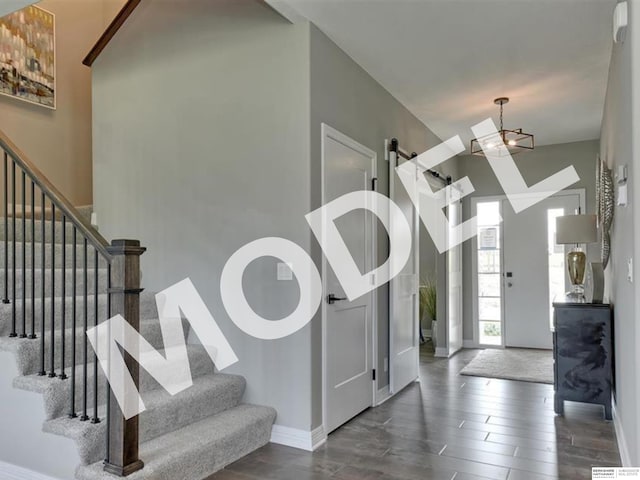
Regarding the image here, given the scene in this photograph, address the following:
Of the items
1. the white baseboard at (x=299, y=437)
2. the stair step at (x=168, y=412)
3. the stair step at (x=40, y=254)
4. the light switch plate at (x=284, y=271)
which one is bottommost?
the white baseboard at (x=299, y=437)

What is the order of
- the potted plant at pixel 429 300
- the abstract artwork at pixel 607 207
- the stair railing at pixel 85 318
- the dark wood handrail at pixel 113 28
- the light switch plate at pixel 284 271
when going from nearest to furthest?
the stair railing at pixel 85 318
the light switch plate at pixel 284 271
the abstract artwork at pixel 607 207
the dark wood handrail at pixel 113 28
the potted plant at pixel 429 300

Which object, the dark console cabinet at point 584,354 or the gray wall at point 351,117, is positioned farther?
the dark console cabinet at point 584,354

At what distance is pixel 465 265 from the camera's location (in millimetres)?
6902

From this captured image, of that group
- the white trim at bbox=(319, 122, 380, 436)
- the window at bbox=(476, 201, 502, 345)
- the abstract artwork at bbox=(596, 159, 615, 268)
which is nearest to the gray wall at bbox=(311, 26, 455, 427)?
the white trim at bbox=(319, 122, 380, 436)

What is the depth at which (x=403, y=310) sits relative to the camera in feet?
15.1

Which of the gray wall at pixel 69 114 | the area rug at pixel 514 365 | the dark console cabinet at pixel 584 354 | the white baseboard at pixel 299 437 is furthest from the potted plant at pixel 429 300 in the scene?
the gray wall at pixel 69 114

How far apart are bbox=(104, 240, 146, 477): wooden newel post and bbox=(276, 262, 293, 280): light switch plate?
103cm

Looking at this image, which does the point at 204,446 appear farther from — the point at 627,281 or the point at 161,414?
the point at 627,281

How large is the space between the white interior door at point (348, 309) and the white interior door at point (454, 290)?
2462 millimetres

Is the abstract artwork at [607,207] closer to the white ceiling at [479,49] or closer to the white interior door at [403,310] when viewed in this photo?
the white ceiling at [479,49]

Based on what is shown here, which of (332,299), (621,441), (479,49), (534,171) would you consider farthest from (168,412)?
(534,171)

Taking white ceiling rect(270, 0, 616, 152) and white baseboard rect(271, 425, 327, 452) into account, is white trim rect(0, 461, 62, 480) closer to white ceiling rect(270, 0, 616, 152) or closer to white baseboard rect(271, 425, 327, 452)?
white baseboard rect(271, 425, 327, 452)

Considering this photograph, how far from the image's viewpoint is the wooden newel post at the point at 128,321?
225 centimetres

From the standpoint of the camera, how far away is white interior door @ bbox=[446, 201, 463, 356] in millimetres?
6137
